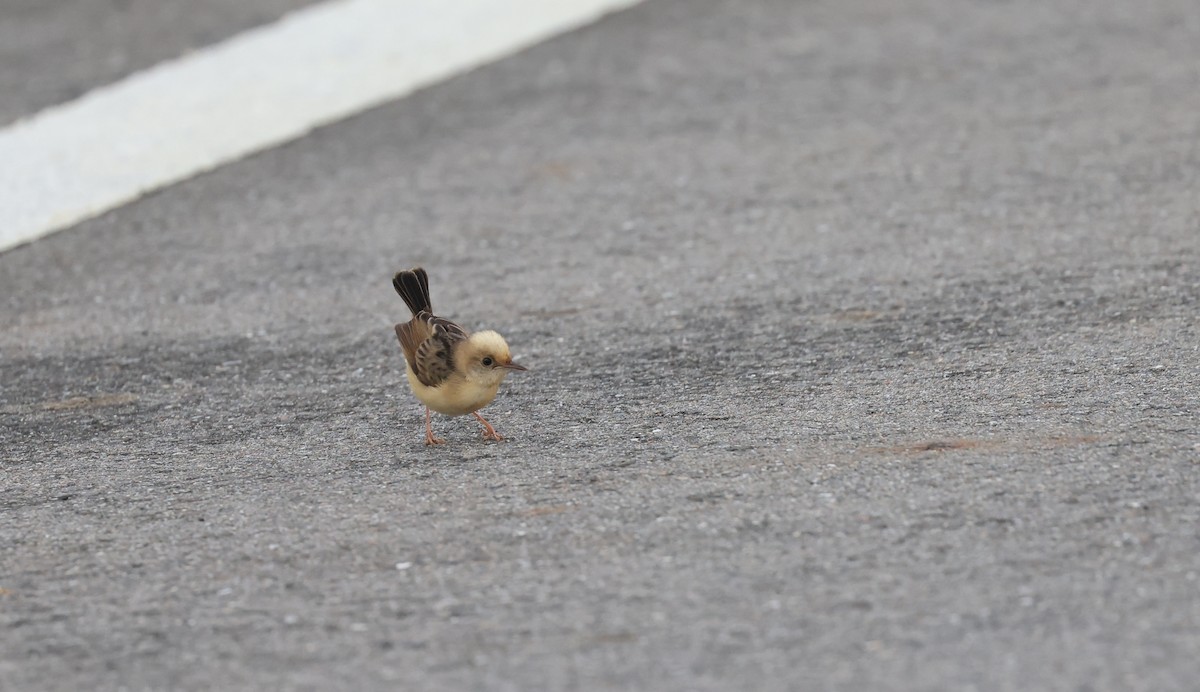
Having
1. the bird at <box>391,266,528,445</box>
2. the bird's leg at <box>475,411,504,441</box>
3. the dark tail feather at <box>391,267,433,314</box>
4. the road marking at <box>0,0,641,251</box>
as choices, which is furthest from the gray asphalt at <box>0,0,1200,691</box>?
the dark tail feather at <box>391,267,433,314</box>

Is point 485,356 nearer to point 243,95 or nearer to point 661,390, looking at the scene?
point 661,390

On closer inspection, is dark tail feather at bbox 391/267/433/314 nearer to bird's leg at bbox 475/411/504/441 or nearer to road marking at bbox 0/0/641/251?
bird's leg at bbox 475/411/504/441

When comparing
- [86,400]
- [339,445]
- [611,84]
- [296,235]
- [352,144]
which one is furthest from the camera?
[611,84]

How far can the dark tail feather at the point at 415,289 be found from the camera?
5387mm

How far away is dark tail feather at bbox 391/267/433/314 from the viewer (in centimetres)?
539

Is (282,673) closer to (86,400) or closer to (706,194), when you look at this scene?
(86,400)

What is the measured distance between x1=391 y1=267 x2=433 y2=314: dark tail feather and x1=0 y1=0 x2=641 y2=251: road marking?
290 centimetres

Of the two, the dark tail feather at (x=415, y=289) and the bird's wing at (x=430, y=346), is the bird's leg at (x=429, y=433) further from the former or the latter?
the dark tail feather at (x=415, y=289)

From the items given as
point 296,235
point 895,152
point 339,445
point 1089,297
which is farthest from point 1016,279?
point 296,235

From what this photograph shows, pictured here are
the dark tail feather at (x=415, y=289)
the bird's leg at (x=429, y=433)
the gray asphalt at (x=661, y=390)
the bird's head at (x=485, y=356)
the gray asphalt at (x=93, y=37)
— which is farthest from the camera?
the gray asphalt at (x=93, y=37)

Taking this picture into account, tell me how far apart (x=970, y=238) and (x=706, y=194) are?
144 cm

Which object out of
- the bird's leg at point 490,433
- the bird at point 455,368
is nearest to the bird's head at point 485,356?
the bird at point 455,368

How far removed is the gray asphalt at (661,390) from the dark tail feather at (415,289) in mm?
397

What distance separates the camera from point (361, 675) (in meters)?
A: 3.59
